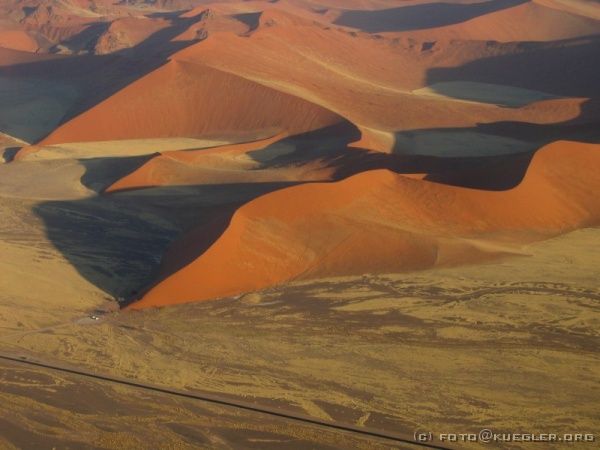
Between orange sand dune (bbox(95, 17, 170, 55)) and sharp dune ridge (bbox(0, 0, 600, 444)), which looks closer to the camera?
sharp dune ridge (bbox(0, 0, 600, 444))

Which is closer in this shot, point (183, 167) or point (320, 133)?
point (183, 167)

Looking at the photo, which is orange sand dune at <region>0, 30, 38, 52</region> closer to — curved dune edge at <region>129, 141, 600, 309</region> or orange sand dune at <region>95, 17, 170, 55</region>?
orange sand dune at <region>95, 17, 170, 55</region>

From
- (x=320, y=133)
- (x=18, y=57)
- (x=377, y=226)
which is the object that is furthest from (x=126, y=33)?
(x=377, y=226)

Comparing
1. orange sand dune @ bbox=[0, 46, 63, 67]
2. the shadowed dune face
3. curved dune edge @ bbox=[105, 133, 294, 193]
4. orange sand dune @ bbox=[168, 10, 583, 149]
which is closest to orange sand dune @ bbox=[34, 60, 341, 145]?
orange sand dune @ bbox=[168, 10, 583, 149]

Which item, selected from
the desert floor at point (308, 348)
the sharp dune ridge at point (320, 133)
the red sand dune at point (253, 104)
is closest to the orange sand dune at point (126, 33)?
the sharp dune ridge at point (320, 133)

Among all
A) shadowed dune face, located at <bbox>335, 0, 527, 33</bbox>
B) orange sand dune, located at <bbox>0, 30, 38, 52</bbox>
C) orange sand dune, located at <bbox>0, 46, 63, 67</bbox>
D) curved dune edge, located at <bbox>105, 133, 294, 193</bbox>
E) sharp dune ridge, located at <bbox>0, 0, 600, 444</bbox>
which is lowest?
orange sand dune, located at <bbox>0, 30, 38, 52</bbox>

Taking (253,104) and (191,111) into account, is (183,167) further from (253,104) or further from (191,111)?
(191,111)
